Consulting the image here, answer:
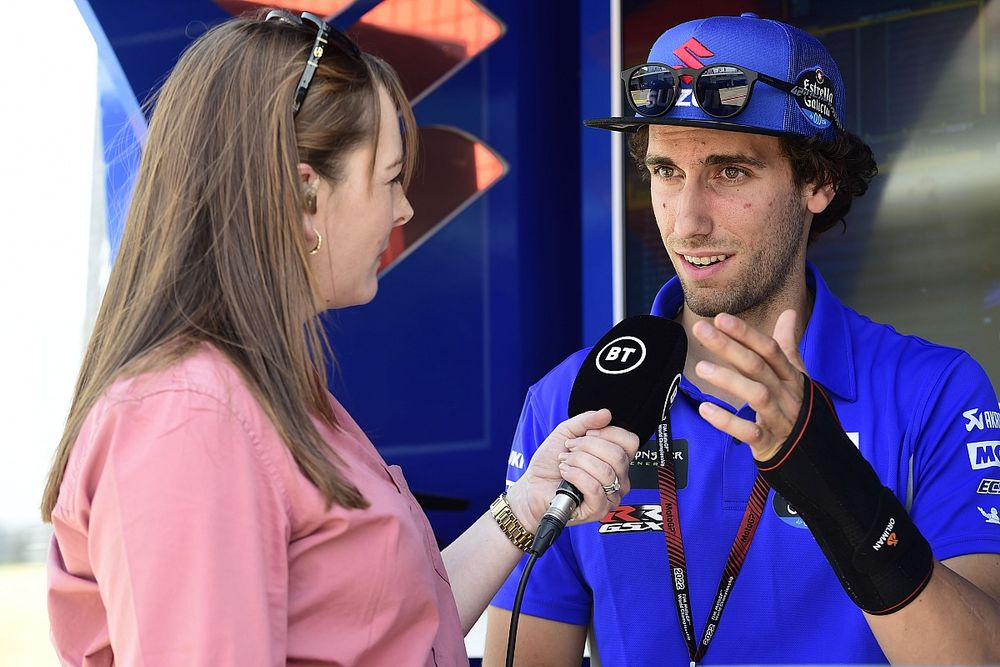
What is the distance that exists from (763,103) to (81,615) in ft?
4.00

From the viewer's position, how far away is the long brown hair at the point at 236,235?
1.15 meters

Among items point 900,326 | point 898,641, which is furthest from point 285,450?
point 900,326

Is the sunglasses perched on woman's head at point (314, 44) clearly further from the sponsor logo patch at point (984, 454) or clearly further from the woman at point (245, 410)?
the sponsor logo patch at point (984, 454)

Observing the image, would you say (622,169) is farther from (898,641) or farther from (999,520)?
(898,641)

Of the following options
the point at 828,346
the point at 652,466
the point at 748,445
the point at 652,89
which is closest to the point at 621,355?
the point at 748,445

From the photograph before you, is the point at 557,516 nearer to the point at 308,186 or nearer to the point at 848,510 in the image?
the point at 848,510

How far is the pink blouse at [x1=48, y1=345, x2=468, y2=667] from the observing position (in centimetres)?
101

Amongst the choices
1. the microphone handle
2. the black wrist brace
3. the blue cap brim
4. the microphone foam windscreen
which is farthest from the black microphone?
the blue cap brim

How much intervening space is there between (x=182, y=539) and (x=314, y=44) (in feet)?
1.80

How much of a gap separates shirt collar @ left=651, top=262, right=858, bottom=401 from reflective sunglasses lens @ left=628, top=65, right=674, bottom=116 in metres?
0.37

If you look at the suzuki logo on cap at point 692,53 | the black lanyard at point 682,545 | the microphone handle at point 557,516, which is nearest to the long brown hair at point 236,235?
the microphone handle at point 557,516

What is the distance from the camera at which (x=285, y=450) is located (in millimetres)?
1104

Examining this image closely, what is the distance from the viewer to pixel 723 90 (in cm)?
184

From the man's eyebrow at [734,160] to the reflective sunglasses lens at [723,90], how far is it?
0.28 ft
